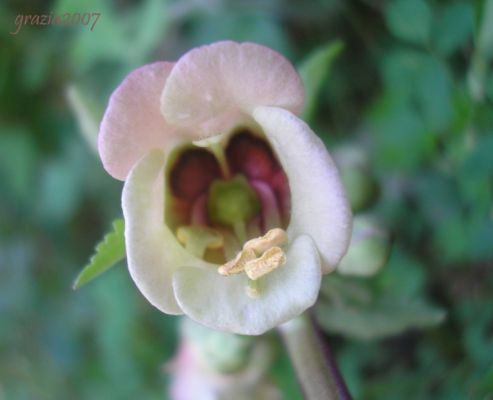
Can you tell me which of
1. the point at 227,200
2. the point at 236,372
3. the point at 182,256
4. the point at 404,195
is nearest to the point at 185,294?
the point at 182,256

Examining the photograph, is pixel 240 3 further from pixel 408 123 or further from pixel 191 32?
pixel 408 123

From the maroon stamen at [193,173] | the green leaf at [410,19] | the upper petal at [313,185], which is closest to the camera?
the upper petal at [313,185]

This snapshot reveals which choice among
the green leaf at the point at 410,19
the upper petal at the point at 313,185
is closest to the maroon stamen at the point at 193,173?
the upper petal at the point at 313,185

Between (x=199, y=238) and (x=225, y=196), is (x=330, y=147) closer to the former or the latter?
(x=225, y=196)

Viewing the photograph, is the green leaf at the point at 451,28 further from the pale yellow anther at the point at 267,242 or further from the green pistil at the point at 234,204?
the pale yellow anther at the point at 267,242

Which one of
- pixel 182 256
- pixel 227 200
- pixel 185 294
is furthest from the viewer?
pixel 227 200
